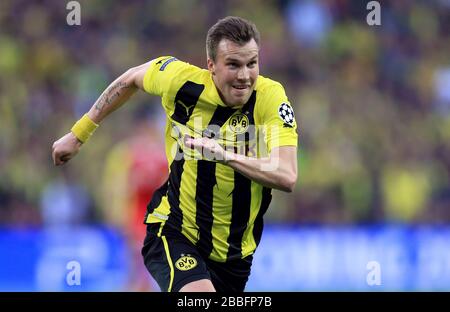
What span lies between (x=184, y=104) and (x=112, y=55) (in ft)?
30.4

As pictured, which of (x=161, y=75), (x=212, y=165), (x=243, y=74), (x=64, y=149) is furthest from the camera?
(x=64, y=149)

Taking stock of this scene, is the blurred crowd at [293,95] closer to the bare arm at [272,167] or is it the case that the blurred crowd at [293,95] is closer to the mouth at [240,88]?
the mouth at [240,88]

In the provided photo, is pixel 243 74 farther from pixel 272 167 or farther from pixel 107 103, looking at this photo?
pixel 107 103

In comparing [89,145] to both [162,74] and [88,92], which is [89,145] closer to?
[88,92]

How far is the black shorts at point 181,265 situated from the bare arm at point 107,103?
2.50ft

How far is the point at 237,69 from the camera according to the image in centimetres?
557

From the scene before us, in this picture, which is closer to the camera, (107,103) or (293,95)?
(107,103)

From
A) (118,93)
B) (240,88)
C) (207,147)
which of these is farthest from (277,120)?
(118,93)

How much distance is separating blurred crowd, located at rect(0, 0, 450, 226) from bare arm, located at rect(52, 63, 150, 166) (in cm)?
507

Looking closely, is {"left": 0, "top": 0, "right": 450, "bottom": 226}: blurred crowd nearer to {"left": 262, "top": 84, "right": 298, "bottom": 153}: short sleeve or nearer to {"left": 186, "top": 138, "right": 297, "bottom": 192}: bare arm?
{"left": 262, "top": 84, "right": 298, "bottom": 153}: short sleeve

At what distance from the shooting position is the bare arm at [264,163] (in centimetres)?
505

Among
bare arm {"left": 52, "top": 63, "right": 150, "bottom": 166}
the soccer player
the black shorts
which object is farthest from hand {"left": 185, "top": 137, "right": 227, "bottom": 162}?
bare arm {"left": 52, "top": 63, "right": 150, "bottom": 166}

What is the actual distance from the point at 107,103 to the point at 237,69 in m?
1.18

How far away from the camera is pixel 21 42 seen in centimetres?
1498
